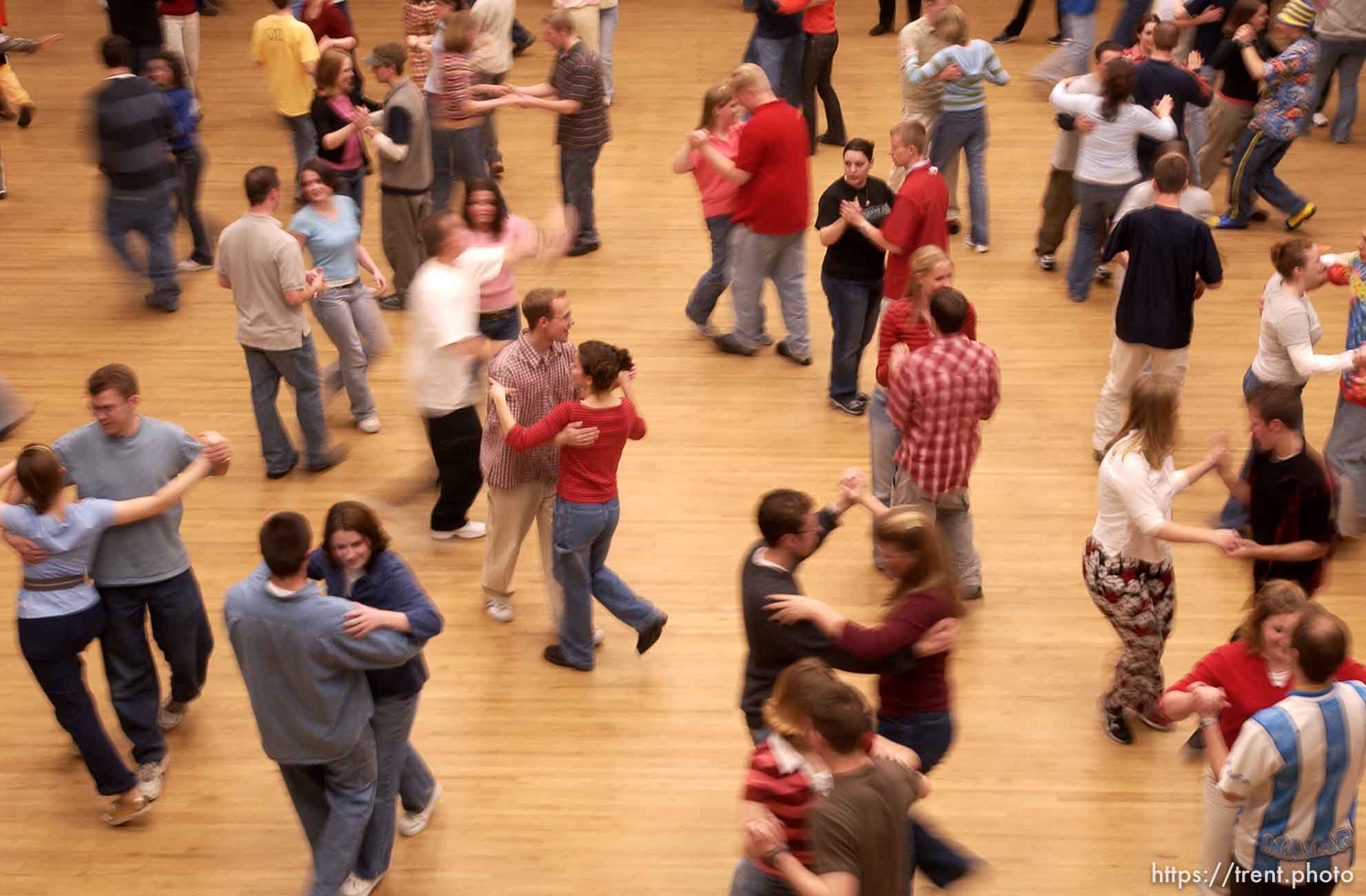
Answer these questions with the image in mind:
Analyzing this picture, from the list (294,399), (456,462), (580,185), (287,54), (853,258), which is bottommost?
(294,399)

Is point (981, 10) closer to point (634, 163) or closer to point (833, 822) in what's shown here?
Result: point (634, 163)

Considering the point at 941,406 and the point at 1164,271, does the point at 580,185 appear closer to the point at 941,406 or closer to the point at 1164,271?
the point at 1164,271

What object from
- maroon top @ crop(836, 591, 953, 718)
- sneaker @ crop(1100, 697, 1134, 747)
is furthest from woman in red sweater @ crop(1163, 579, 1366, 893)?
sneaker @ crop(1100, 697, 1134, 747)

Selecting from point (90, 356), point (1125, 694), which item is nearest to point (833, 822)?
point (1125, 694)

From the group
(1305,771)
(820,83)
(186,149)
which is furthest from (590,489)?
(820,83)

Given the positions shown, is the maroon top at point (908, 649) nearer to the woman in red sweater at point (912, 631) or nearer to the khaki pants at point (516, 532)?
the woman in red sweater at point (912, 631)

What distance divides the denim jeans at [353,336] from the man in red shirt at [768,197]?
74.8 inches

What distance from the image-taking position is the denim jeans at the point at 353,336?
7027mm

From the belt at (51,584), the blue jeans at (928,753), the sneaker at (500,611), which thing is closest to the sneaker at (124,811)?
the belt at (51,584)

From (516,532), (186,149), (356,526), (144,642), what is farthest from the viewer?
(186,149)

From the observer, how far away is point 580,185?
9078mm

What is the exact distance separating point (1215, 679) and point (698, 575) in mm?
2709

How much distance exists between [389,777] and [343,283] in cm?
328

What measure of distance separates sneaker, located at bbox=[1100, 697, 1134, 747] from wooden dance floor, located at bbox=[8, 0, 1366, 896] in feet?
0.14
